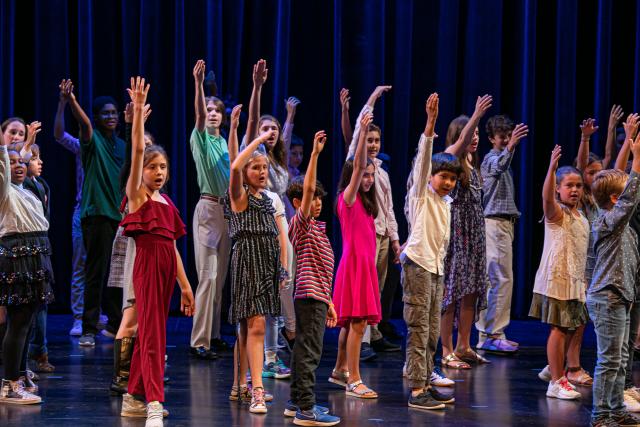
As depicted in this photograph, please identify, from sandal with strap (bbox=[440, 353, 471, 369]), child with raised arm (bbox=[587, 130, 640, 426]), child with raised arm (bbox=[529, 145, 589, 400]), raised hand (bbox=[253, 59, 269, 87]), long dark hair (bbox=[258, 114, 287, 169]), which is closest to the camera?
child with raised arm (bbox=[587, 130, 640, 426])

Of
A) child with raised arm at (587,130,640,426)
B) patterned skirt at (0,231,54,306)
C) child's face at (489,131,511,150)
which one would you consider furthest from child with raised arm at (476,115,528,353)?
patterned skirt at (0,231,54,306)

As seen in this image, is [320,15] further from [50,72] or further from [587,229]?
[587,229]

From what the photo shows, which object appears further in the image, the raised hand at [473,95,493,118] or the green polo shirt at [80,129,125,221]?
the green polo shirt at [80,129,125,221]

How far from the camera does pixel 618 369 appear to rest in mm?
3922

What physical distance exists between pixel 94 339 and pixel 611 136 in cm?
359

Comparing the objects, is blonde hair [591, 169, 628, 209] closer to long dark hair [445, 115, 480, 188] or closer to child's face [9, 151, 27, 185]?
long dark hair [445, 115, 480, 188]

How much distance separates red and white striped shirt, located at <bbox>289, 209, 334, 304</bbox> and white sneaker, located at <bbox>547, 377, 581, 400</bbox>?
1325 mm

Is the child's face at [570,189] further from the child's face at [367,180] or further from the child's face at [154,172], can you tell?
the child's face at [154,172]

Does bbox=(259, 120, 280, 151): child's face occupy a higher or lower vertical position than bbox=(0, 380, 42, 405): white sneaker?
higher

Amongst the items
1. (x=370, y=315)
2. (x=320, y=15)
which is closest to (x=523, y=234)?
(x=320, y=15)

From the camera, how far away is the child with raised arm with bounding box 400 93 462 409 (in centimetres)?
434

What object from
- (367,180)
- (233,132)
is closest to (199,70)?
(233,132)

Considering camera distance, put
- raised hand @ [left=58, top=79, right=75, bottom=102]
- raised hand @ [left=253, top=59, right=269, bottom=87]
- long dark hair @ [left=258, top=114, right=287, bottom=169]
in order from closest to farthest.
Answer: raised hand @ [left=253, top=59, right=269, bottom=87], long dark hair @ [left=258, top=114, right=287, bottom=169], raised hand @ [left=58, top=79, right=75, bottom=102]

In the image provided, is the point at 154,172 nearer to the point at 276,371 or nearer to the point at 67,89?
the point at 276,371
